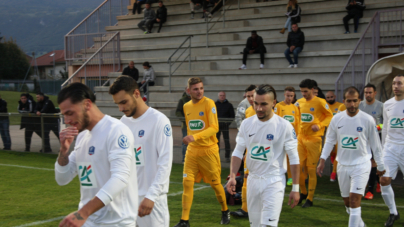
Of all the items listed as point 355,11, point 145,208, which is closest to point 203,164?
point 145,208

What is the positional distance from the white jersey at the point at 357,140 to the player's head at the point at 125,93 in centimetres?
342

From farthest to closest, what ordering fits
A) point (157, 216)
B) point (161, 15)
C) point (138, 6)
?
point (138, 6), point (161, 15), point (157, 216)

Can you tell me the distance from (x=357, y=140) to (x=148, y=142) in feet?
10.9

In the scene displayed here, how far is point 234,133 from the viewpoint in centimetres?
1108

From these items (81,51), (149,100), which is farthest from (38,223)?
(81,51)

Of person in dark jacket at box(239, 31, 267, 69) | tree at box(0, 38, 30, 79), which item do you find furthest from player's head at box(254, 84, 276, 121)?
tree at box(0, 38, 30, 79)

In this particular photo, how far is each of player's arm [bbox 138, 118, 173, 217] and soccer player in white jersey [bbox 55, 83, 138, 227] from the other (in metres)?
0.29

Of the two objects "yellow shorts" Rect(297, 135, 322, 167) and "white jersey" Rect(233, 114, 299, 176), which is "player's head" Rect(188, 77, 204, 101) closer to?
"white jersey" Rect(233, 114, 299, 176)

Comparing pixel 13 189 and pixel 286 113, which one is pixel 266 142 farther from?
pixel 13 189

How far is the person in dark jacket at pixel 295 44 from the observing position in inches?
583

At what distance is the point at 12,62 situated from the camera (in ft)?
298

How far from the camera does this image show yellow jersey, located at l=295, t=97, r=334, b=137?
8.77 m

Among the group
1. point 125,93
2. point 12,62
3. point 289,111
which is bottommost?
point 289,111

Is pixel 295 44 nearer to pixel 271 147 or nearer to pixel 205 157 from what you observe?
pixel 205 157
